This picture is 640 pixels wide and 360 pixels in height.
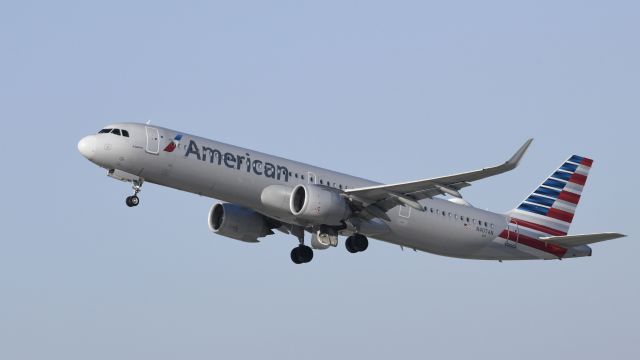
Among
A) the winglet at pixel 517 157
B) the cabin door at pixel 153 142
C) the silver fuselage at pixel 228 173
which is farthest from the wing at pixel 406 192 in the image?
the cabin door at pixel 153 142

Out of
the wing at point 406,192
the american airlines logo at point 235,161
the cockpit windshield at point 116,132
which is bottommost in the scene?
the wing at point 406,192

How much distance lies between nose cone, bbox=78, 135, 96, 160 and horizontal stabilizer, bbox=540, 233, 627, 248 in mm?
20924

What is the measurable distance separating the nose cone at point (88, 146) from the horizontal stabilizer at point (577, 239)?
68.6 ft

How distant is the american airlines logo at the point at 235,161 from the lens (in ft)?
157

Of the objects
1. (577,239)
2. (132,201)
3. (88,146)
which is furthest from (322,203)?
(577,239)

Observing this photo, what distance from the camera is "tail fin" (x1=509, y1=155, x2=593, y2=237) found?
5694cm

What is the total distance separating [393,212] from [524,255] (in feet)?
26.1

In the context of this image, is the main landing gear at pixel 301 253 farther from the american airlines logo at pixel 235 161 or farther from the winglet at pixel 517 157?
the winglet at pixel 517 157

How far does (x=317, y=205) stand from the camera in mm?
47938

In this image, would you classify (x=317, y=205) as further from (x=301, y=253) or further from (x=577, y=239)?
(x=577, y=239)

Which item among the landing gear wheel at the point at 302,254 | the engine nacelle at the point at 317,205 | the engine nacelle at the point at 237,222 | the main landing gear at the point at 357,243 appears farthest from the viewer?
the landing gear wheel at the point at 302,254

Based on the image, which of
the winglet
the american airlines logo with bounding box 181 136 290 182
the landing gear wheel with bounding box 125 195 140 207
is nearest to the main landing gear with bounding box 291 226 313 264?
the american airlines logo with bounding box 181 136 290 182

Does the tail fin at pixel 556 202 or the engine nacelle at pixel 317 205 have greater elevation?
the tail fin at pixel 556 202

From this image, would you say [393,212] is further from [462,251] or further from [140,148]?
[140,148]
